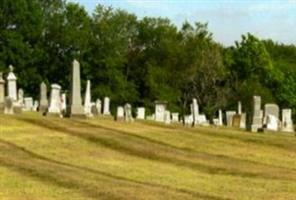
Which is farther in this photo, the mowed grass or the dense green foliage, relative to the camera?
the dense green foliage

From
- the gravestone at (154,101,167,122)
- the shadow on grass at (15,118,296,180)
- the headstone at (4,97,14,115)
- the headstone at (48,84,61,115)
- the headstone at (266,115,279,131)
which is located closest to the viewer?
the shadow on grass at (15,118,296,180)

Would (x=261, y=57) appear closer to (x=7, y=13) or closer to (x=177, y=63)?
(x=177, y=63)

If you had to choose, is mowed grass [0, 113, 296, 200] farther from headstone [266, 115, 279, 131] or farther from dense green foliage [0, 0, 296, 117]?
dense green foliage [0, 0, 296, 117]

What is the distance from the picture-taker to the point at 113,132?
2530 cm

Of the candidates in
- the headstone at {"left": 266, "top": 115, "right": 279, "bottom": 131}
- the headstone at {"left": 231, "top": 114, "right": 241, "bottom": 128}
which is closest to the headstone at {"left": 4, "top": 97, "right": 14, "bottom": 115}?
the headstone at {"left": 266, "top": 115, "right": 279, "bottom": 131}

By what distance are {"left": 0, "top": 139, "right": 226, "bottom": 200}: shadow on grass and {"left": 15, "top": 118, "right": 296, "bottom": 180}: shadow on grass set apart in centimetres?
268

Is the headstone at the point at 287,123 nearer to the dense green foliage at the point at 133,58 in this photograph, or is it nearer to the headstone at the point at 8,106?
the headstone at the point at 8,106

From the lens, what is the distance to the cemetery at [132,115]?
1541 centimetres

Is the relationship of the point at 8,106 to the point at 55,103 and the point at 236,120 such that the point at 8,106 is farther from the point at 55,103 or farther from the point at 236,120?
the point at 236,120

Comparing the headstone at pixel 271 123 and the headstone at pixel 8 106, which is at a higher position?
the headstone at pixel 8 106

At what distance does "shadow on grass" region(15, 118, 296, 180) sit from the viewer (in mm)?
17766

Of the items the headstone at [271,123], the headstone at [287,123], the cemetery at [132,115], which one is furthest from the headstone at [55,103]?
the headstone at [287,123]

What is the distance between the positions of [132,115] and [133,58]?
33.5m

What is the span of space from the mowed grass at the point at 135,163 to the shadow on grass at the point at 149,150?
2 cm
